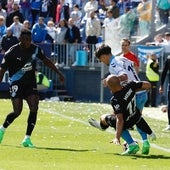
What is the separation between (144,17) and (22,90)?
18711mm

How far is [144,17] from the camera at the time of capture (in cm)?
3400

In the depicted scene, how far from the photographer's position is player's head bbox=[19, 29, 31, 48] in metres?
15.4

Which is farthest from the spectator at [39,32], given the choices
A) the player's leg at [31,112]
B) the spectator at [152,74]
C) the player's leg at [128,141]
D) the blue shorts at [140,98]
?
the player's leg at [128,141]

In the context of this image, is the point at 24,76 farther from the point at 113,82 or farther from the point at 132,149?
the point at 132,149

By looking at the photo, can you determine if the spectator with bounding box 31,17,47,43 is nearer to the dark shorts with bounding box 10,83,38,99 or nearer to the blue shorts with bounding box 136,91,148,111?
the blue shorts with bounding box 136,91,148,111

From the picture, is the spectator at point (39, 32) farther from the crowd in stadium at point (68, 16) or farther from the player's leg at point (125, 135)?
the player's leg at point (125, 135)

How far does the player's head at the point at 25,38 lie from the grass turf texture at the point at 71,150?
1737 millimetres

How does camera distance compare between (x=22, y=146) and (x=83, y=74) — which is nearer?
(x=22, y=146)

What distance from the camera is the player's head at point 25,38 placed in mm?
15434

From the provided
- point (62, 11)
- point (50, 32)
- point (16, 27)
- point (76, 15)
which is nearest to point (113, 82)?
point (16, 27)

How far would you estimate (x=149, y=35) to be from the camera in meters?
35.1

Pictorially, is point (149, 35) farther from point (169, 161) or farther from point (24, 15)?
point (169, 161)

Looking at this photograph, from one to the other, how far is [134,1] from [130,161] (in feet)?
82.1

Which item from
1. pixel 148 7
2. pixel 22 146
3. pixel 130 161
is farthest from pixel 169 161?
pixel 148 7
